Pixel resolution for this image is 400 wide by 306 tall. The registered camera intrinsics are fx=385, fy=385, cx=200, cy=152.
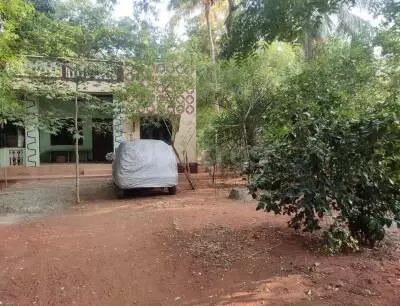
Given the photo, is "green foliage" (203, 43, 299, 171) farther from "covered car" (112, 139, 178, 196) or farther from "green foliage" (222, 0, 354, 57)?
"green foliage" (222, 0, 354, 57)

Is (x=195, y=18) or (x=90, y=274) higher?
(x=195, y=18)

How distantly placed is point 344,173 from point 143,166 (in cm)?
628

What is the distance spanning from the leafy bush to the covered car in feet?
18.0

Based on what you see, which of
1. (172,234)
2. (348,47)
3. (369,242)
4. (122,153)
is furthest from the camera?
(348,47)

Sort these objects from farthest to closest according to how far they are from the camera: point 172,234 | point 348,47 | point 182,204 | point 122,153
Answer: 1. point 348,47
2. point 122,153
3. point 182,204
4. point 172,234

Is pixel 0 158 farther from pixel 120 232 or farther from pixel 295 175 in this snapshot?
pixel 295 175

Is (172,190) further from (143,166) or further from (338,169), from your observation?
(338,169)

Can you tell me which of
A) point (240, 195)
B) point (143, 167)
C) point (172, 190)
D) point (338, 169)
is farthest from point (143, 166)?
point (338, 169)

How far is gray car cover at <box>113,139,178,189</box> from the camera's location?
9.91 metres

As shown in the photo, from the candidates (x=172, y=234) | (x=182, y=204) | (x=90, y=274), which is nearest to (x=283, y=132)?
(x=172, y=234)

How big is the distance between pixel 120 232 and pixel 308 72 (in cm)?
690

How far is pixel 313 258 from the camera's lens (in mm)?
4566

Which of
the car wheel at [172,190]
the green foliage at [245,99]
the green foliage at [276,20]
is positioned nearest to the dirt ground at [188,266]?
the green foliage at [276,20]

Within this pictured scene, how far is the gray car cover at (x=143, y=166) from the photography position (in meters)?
9.91
